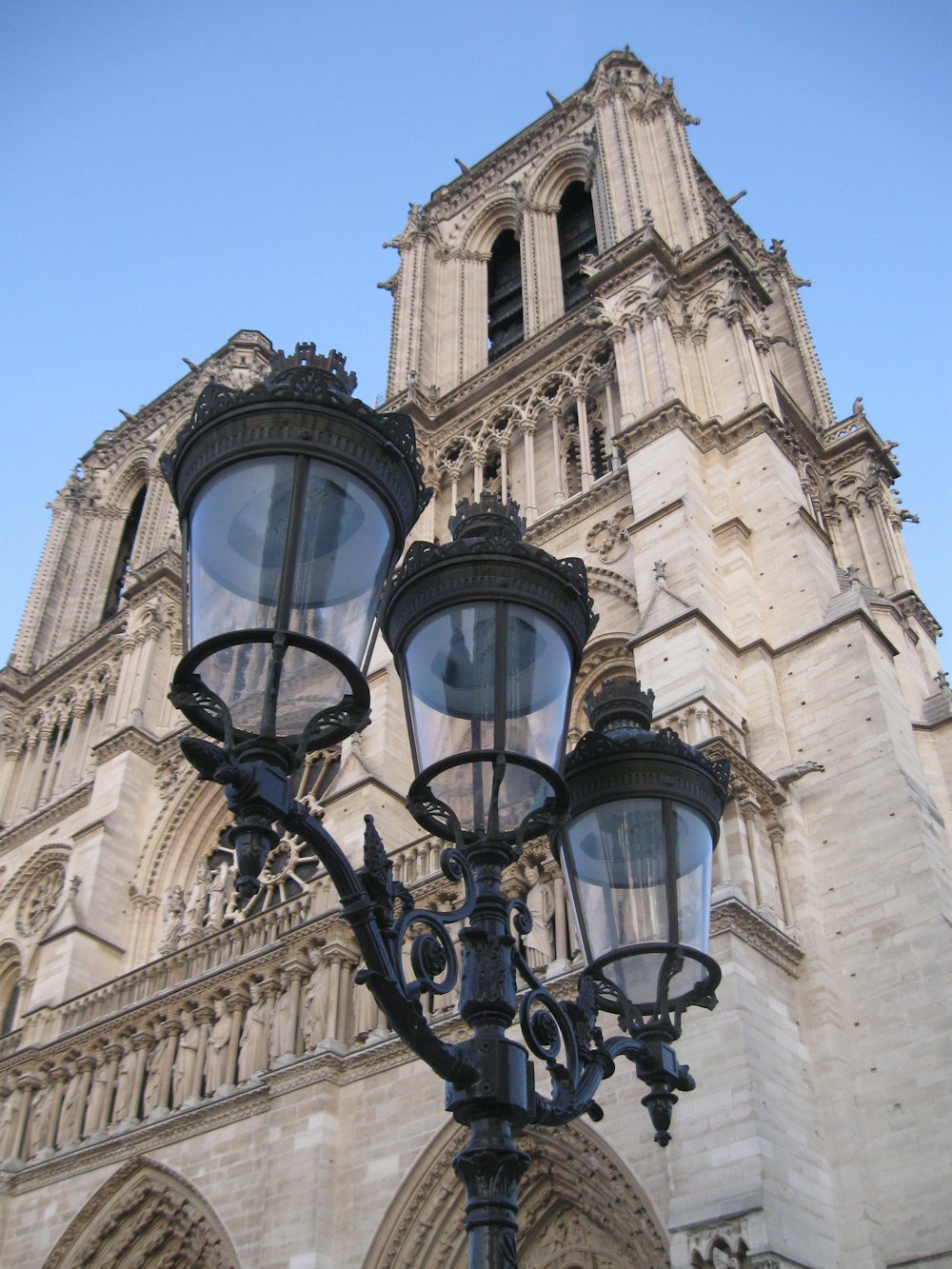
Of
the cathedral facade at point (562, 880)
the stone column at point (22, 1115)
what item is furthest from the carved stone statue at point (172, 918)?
the stone column at point (22, 1115)

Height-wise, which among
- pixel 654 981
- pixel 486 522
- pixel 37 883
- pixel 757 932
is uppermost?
pixel 37 883

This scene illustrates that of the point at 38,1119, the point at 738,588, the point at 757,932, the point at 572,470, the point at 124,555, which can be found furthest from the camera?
the point at 124,555

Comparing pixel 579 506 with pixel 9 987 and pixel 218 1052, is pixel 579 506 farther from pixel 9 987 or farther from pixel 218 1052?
pixel 9 987

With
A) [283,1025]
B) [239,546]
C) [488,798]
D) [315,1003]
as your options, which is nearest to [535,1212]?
[315,1003]

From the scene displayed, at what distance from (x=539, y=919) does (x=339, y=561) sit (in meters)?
7.70

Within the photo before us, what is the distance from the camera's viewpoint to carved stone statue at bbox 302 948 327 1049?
463 inches

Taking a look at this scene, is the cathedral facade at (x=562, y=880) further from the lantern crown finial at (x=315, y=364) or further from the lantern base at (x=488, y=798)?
the lantern crown finial at (x=315, y=364)

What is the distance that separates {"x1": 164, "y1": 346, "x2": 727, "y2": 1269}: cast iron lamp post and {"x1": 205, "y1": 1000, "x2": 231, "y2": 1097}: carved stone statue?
8.65 meters

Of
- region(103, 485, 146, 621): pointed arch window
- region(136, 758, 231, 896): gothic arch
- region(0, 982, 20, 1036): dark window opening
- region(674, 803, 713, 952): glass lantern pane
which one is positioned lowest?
region(674, 803, 713, 952): glass lantern pane

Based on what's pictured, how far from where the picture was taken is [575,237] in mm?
23297

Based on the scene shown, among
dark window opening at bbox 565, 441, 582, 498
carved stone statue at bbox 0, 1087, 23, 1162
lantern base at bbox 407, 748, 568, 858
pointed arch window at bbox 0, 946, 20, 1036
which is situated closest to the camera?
lantern base at bbox 407, 748, 568, 858

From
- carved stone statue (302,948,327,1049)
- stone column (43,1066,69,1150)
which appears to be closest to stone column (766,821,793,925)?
carved stone statue (302,948,327,1049)

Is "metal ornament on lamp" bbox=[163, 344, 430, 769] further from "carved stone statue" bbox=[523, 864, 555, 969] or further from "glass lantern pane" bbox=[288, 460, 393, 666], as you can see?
"carved stone statue" bbox=[523, 864, 555, 969]

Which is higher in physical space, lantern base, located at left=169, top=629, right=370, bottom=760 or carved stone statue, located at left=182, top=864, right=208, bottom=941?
carved stone statue, located at left=182, top=864, right=208, bottom=941
